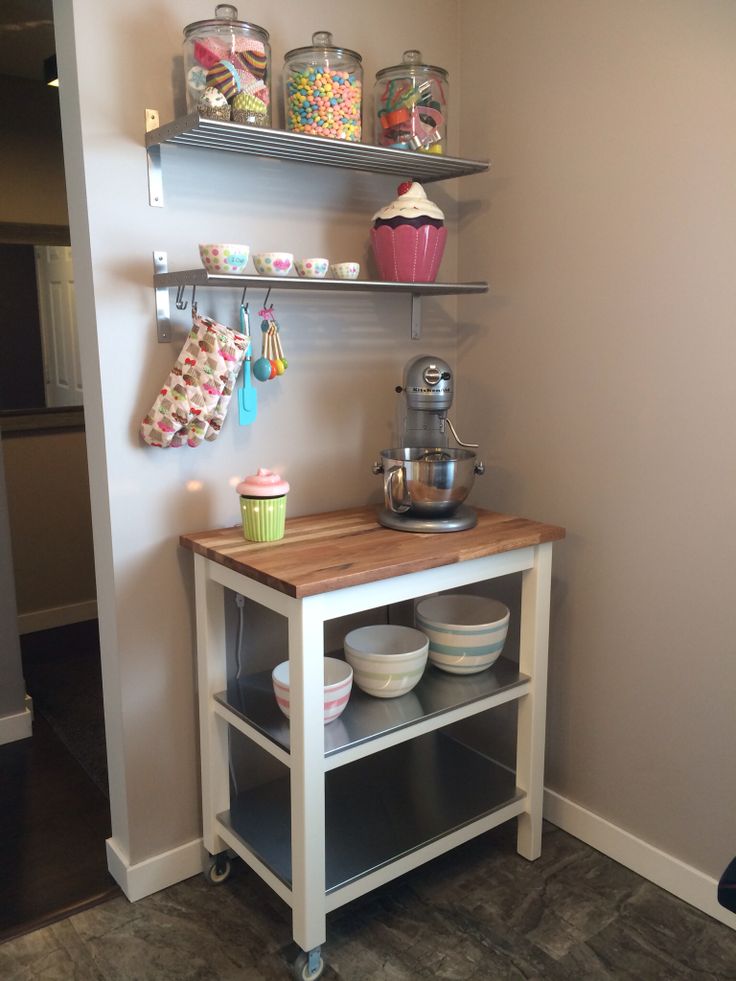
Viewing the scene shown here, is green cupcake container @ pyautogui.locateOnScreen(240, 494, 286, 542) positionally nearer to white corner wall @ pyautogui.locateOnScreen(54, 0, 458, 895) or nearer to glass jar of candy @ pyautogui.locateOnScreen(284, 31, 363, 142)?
white corner wall @ pyautogui.locateOnScreen(54, 0, 458, 895)

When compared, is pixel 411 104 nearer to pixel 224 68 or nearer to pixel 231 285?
pixel 224 68

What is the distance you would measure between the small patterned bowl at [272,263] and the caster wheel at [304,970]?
1375mm

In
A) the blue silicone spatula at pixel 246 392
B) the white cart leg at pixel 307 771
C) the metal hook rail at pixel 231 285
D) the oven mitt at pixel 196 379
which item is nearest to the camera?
the white cart leg at pixel 307 771

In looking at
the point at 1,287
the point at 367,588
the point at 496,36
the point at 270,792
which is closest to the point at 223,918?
the point at 270,792

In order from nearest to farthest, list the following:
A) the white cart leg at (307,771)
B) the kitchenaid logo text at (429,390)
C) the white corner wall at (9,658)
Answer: the white cart leg at (307,771) < the kitchenaid logo text at (429,390) < the white corner wall at (9,658)

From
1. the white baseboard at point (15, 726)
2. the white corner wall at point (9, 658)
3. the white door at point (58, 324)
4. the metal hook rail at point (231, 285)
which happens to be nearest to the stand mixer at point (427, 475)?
the metal hook rail at point (231, 285)

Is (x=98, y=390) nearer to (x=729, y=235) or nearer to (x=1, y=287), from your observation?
(x=729, y=235)

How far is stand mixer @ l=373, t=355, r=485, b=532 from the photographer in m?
1.87

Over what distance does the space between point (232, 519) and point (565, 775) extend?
1.09 meters

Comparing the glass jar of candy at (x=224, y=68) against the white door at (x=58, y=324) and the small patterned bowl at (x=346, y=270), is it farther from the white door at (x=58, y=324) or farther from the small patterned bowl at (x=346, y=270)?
the white door at (x=58, y=324)

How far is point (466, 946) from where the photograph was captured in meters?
1.73

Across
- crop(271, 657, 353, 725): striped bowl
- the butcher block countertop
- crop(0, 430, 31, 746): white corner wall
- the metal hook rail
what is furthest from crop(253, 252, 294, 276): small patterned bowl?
crop(0, 430, 31, 746): white corner wall

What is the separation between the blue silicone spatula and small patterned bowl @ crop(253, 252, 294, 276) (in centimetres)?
14

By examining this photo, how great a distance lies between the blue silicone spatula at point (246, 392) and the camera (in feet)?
6.07
